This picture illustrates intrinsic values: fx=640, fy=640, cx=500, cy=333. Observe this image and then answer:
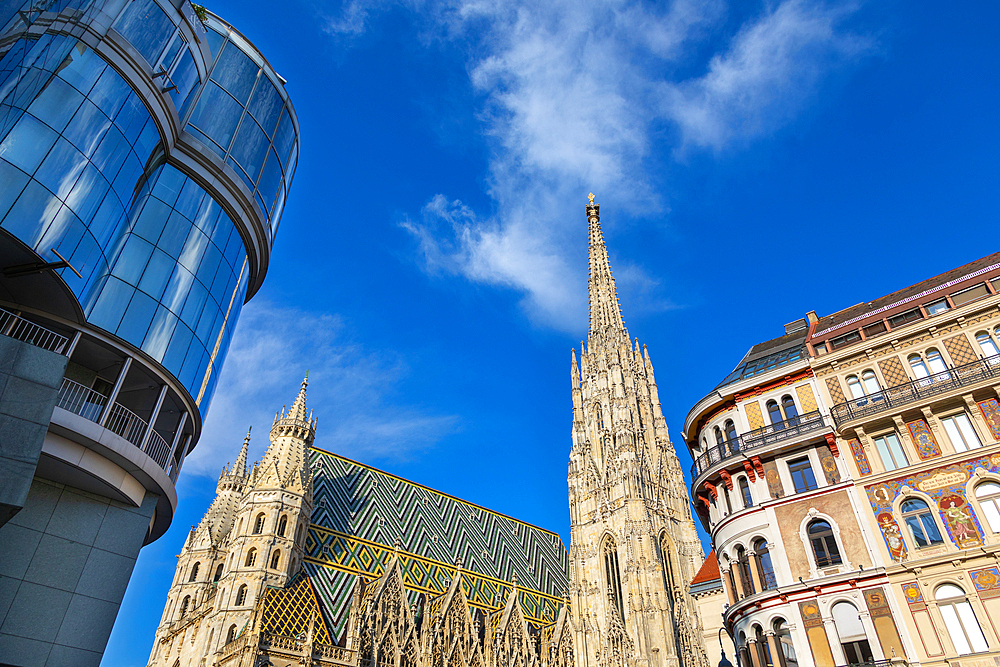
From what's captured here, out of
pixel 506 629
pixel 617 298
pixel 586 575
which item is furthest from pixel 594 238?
pixel 506 629

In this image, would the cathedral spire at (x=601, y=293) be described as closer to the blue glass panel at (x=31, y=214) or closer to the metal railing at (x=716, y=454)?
the metal railing at (x=716, y=454)

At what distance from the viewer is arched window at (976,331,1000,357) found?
17.1m

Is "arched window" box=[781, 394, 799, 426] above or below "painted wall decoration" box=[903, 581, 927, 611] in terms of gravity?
above

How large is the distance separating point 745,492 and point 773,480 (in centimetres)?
102

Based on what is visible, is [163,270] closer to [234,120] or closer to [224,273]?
[224,273]

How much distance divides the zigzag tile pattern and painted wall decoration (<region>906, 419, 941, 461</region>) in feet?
109

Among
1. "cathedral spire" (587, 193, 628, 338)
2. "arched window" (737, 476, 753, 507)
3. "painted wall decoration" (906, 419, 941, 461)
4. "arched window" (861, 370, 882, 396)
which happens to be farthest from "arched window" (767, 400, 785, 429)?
"cathedral spire" (587, 193, 628, 338)

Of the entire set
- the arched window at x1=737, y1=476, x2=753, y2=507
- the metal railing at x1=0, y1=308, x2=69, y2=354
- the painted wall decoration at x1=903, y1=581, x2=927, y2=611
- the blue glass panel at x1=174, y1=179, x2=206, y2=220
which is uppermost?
the blue glass panel at x1=174, y1=179, x2=206, y2=220

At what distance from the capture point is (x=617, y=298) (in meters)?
72.6

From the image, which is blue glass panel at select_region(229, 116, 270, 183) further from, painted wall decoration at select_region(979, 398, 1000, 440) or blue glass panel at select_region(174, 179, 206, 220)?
painted wall decoration at select_region(979, 398, 1000, 440)

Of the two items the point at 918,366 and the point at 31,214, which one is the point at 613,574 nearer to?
the point at 918,366

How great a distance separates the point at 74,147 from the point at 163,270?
4.86 meters

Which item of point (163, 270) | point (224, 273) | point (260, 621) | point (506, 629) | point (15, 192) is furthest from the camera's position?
point (506, 629)

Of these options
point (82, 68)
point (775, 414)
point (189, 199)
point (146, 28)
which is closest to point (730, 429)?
point (775, 414)
